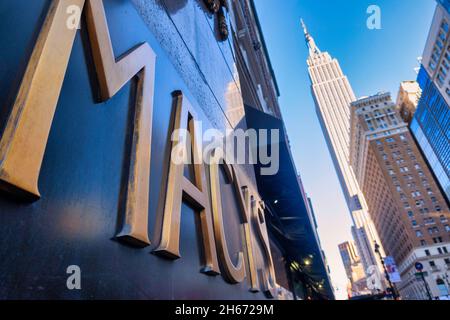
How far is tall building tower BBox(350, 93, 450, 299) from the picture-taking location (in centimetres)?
6645

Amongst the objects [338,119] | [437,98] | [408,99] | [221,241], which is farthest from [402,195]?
[221,241]

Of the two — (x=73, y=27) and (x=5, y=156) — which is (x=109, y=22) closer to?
(x=73, y=27)

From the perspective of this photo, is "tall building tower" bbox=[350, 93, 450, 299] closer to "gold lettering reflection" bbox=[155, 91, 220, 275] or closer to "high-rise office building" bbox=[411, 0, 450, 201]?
"high-rise office building" bbox=[411, 0, 450, 201]

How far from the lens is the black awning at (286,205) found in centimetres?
798

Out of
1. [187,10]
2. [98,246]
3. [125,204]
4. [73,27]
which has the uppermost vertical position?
[187,10]

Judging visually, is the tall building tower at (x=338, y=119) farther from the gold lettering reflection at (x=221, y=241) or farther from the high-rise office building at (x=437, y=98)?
the gold lettering reflection at (x=221, y=241)

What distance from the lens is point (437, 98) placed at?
63.4 m

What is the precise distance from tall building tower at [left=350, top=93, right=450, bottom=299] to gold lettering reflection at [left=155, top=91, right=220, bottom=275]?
→ 255 feet

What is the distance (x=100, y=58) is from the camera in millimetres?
1267

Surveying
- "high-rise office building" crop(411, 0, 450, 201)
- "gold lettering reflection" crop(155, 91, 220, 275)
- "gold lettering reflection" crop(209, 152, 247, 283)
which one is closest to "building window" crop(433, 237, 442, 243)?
"high-rise office building" crop(411, 0, 450, 201)

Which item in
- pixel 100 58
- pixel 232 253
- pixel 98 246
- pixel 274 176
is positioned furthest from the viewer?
pixel 274 176
